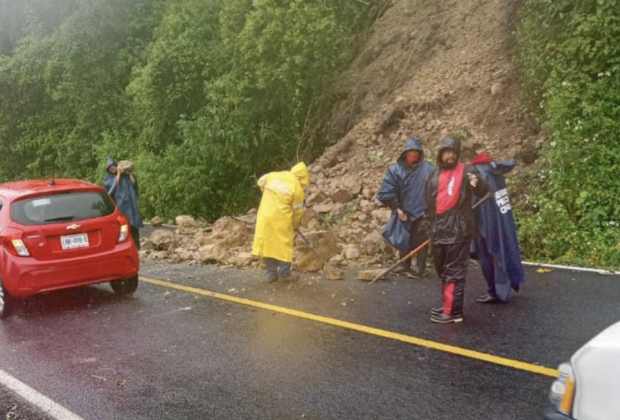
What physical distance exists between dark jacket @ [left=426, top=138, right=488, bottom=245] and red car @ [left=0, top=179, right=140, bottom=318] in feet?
13.2

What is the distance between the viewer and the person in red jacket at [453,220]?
6.16 m

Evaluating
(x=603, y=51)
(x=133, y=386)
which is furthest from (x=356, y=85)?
(x=133, y=386)

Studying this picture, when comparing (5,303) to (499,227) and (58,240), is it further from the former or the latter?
(499,227)

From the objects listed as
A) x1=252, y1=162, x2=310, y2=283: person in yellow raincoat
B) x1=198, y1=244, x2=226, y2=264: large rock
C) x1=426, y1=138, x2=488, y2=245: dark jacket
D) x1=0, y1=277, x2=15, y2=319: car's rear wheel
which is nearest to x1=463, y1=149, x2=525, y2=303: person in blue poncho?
x1=426, y1=138, x2=488, y2=245: dark jacket

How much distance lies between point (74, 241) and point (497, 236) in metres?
4.98

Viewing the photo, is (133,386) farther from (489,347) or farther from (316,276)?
(316,276)

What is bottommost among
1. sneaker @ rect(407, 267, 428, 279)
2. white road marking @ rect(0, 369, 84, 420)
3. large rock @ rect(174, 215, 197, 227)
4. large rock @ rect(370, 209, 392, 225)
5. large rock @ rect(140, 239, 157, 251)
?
large rock @ rect(174, 215, 197, 227)

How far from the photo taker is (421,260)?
8.60m

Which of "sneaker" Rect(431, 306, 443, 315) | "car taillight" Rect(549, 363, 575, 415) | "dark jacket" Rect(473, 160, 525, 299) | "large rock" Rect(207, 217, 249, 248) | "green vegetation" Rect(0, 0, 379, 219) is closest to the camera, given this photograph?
"car taillight" Rect(549, 363, 575, 415)

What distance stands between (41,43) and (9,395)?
976 inches

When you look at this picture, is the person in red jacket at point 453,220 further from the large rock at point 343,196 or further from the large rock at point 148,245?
the large rock at point 148,245

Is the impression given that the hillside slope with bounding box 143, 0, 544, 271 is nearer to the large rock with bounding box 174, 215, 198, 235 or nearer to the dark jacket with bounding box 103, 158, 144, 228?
the dark jacket with bounding box 103, 158, 144, 228

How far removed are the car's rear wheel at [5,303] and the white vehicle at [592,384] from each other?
21.5 feet

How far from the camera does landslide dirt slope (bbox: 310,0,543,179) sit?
13086mm
